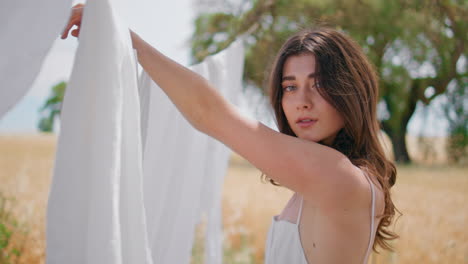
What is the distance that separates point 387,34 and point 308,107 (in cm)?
828

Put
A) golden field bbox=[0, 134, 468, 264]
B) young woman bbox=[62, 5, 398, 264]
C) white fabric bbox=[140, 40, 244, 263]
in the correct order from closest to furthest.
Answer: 1. young woman bbox=[62, 5, 398, 264]
2. white fabric bbox=[140, 40, 244, 263]
3. golden field bbox=[0, 134, 468, 264]

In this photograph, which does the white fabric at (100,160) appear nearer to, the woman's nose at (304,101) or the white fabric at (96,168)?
the white fabric at (96,168)

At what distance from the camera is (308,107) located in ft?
3.00

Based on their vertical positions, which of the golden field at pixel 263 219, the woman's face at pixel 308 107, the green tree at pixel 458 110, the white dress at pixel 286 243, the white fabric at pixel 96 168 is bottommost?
the golden field at pixel 263 219

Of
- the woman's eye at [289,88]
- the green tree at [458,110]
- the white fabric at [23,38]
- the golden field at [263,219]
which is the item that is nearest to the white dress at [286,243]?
the woman's eye at [289,88]

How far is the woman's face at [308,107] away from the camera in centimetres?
91

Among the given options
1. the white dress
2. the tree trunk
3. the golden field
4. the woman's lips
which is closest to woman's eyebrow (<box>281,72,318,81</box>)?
the woman's lips

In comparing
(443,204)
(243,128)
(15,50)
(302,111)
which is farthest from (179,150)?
(443,204)

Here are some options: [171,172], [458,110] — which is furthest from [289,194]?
[458,110]

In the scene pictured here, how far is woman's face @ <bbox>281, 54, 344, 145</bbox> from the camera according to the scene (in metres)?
0.91

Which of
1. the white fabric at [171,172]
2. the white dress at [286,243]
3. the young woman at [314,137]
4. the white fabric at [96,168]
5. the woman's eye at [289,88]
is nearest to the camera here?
the white fabric at [96,168]

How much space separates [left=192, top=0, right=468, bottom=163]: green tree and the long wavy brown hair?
52 cm

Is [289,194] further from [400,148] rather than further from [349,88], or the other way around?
[400,148]

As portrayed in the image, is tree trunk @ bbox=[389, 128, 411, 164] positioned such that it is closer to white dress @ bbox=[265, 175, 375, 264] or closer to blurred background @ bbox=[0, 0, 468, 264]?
blurred background @ bbox=[0, 0, 468, 264]
